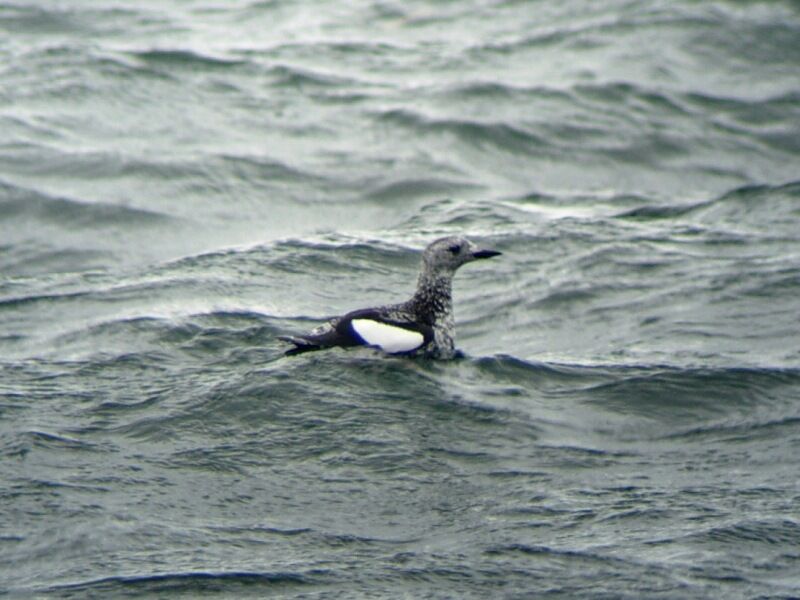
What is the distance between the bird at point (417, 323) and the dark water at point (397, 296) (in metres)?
0.19

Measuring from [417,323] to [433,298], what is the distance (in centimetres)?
28

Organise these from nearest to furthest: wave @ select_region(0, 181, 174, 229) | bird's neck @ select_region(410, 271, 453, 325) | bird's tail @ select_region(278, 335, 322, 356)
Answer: bird's tail @ select_region(278, 335, 322, 356)
bird's neck @ select_region(410, 271, 453, 325)
wave @ select_region(0, 181, 174, 229)

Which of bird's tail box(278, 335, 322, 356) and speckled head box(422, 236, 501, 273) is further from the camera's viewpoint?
speckled head box(422, 236, 501, 273)

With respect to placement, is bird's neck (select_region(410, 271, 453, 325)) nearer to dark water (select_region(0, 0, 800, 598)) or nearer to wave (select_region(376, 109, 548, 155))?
dark water (select_region(0, 0, 800, 598))

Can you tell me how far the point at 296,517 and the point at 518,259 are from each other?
6087 mm

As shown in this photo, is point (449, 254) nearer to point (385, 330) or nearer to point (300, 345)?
point (385, 330)

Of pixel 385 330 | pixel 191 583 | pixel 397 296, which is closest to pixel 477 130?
pixel 397 296

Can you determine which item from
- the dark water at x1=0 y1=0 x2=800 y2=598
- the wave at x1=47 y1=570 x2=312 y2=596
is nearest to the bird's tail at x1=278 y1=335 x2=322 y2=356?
the dark water at x1=0 y1=0 x2=800 y2=598

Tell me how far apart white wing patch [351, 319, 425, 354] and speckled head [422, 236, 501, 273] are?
0.66 meters

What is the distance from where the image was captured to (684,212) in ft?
50.7

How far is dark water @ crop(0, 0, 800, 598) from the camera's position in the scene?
7.82 meters

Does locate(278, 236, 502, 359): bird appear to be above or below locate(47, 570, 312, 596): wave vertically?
above

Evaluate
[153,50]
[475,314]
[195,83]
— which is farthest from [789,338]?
[153,50]

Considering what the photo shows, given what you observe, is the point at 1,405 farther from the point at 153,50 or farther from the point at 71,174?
the point at 153,50
